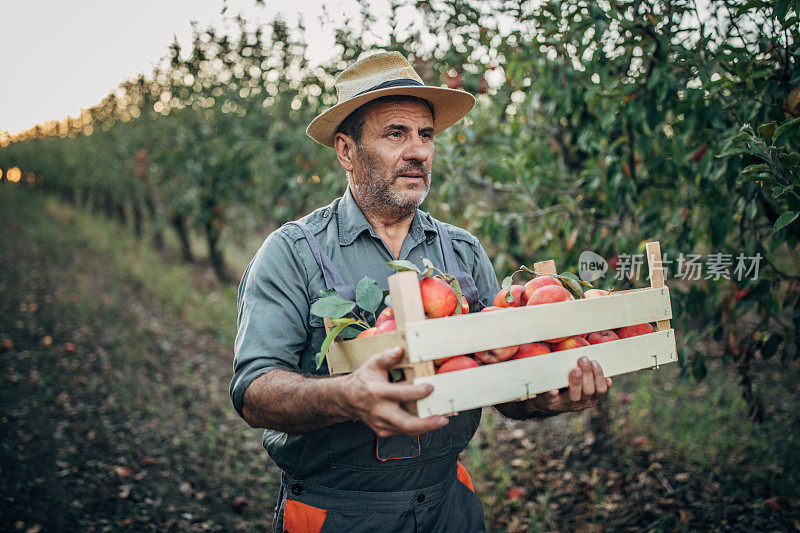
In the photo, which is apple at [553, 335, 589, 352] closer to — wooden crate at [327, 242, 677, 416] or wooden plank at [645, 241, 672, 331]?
wooden crate at [327, 242, 677, 416]

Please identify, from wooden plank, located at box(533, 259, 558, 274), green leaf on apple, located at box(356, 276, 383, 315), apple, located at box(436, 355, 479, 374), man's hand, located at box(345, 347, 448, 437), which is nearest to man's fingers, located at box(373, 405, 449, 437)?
man's hand, located at box(345, 347, 448, 437)

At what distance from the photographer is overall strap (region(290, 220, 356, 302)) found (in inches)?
65.2

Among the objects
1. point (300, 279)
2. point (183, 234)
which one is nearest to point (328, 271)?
point (300, 279)

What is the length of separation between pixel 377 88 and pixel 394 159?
10.0 inches

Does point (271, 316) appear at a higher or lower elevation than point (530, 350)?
higher

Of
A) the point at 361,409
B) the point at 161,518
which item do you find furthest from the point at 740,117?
the point at 161,518

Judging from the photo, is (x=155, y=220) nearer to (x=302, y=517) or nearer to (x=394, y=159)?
(x=394, y=159)

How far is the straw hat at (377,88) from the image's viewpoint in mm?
1842

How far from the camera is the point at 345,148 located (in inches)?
81.8

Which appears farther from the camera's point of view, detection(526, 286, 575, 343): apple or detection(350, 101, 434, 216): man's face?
detection(350, 101, 434, 216): man's face

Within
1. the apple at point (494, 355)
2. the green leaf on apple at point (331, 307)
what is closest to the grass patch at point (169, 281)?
the green leaf on apple at point (331, 307)

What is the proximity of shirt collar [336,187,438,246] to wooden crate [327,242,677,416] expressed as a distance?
535 millimetres

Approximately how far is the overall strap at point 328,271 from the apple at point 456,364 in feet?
1.70

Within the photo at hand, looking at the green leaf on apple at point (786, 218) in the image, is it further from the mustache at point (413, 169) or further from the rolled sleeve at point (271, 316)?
the rolled sleeve at point (271, 316)
